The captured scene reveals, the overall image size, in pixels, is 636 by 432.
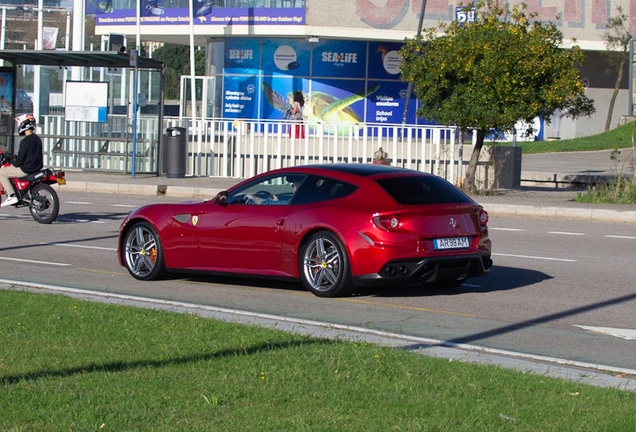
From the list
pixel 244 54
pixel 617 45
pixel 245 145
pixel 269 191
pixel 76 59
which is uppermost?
pixel 617 45

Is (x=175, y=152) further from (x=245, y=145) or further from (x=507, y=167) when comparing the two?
(x=507, y=167)

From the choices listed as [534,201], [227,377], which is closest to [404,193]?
[227,377]

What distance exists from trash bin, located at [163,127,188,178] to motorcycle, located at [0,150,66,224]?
9059mm

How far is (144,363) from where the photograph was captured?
6.58 m

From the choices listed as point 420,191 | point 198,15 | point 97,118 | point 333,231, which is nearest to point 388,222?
point 333,231

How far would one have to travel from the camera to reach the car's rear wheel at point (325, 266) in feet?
33.2

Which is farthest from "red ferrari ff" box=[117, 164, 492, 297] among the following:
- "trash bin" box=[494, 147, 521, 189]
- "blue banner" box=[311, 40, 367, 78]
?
"blue banner" box=[311, 40, 367, 78]

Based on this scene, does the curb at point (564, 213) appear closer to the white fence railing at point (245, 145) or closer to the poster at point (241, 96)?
the white fence railing at point (245, 145)

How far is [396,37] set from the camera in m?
38.0

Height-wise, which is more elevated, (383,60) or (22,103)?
(383,60)

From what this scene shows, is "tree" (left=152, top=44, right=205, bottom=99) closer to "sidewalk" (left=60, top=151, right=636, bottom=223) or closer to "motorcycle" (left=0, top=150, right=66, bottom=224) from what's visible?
"sidewalk" (left=60, top=151, right=636, bottom=223)

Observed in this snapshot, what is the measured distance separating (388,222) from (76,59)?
19.1m

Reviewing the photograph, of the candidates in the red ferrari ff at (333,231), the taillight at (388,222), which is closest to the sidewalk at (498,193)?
the red ferrari ff at (333,231)

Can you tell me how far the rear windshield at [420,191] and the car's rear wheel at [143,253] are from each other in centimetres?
286
